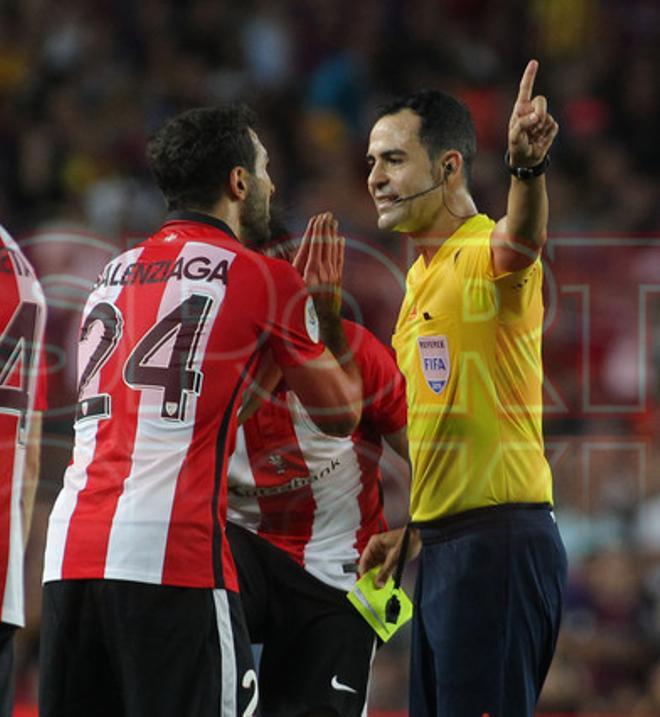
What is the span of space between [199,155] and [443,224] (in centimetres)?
66

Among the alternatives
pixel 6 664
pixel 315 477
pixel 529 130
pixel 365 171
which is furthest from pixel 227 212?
pixel 365 171

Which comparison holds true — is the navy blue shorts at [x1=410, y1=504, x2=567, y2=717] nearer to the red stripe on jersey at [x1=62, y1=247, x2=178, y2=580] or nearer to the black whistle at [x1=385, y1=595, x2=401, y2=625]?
the black whistle at [x1=385, y1=595, x2=401, y2=625]

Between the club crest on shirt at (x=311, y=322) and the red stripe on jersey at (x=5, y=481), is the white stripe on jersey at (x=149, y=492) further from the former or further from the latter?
the red stripe on jersey at (x=5, y=481)

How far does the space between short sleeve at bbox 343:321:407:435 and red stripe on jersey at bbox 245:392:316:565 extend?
0.23 m

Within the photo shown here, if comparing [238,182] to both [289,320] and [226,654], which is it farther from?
[226,654]

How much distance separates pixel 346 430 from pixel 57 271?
5.16 ft

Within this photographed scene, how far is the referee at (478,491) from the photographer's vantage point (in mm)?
3816

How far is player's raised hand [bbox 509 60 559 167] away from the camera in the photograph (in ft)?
11.1

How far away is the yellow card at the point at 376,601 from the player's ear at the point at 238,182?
3.53 ft

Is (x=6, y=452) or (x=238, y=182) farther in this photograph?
(x=6, y=452)

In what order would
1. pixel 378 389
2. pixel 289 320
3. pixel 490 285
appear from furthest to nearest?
pixel 378 389
pixel 490 285
pixel 289 320

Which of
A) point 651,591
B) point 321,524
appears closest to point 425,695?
point 321,524

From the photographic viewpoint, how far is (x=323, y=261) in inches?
150

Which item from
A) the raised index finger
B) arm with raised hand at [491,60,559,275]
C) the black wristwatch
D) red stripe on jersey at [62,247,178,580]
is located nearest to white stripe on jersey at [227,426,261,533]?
red stripe on jersey at [62,247,178,580]
